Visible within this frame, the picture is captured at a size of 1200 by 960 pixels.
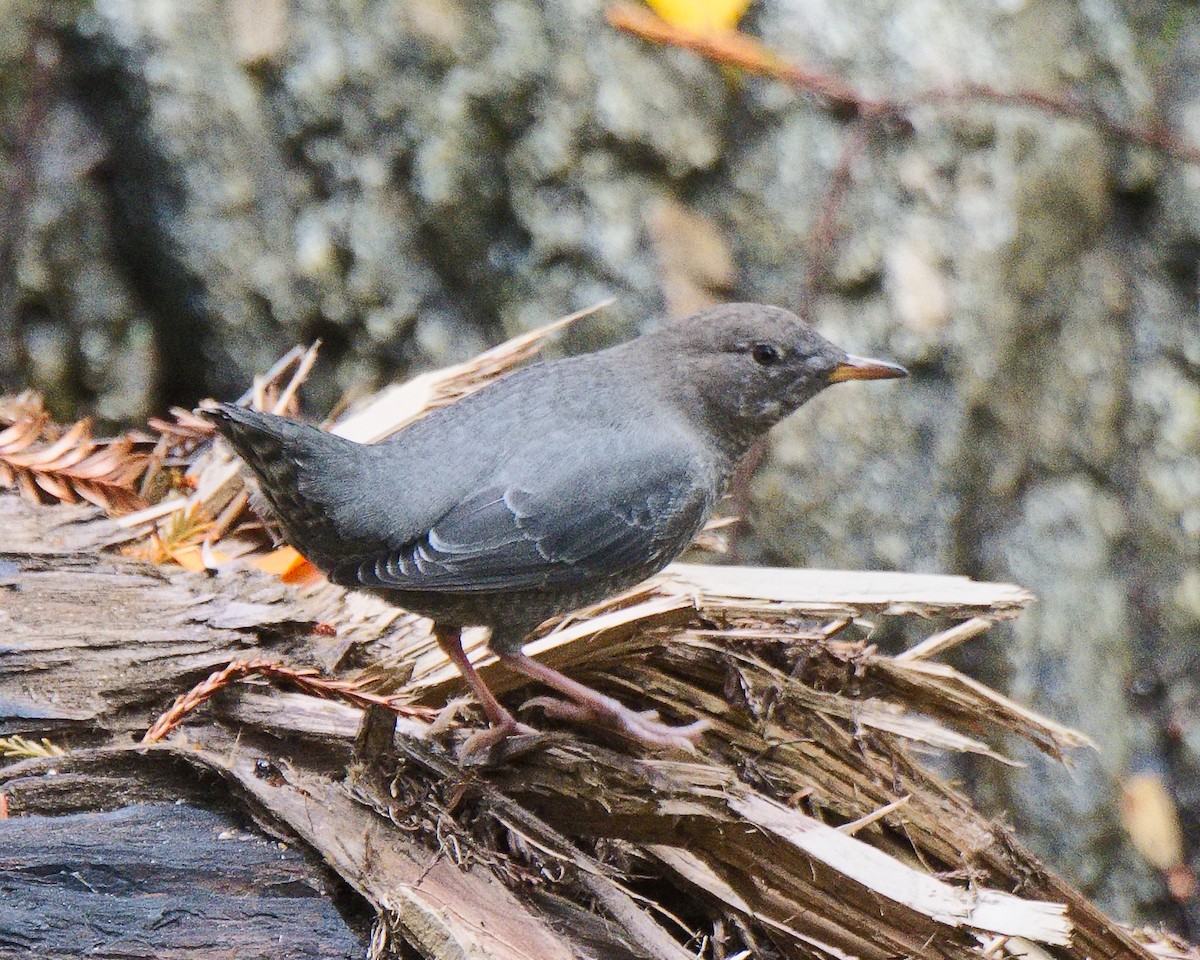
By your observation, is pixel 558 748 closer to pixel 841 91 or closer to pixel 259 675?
pixel 259 675

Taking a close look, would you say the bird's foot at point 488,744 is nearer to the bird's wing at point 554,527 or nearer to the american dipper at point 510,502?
the american dipper at point 510,502

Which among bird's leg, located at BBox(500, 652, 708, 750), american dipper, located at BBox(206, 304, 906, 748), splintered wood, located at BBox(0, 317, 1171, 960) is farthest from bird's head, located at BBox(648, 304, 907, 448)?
bird's leg, located at BBox(500, 652, 708, 750)

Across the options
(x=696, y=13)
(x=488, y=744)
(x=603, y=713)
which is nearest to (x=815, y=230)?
(x=696, y=13)

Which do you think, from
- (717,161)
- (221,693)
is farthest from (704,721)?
(717,161)

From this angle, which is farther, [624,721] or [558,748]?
[624,721]

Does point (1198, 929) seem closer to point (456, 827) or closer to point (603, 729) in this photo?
point (603, 729)

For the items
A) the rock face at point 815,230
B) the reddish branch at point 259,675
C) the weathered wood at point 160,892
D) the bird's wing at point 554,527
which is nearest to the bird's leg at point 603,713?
the bird's wing at point 554,527
